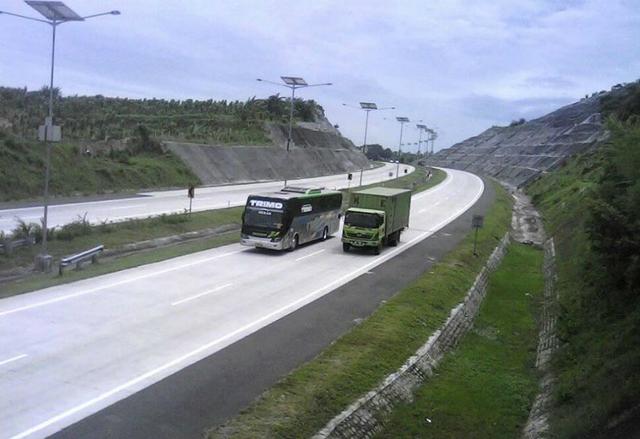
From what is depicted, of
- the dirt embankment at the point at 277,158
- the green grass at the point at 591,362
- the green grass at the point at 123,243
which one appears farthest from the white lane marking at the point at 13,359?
the dirt embankment at the point at 277,158

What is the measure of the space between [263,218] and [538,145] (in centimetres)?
11105

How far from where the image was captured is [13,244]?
25609 millimetres

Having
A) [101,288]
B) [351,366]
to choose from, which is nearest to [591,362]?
[351,366]

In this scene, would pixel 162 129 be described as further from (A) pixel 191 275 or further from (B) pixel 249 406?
(B) pixel 249 406

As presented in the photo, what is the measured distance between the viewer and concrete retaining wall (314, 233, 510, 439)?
12172 millimetres

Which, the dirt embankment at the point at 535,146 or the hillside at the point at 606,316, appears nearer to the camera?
Result: the hillside at the point at 606,316

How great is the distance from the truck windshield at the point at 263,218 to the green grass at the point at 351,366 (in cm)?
768

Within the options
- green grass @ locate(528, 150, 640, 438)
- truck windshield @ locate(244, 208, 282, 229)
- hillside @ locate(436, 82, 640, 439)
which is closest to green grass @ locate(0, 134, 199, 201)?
truck windshield @ locate(244, 208, 282, 229)

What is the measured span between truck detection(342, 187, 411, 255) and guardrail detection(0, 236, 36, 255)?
14172mm

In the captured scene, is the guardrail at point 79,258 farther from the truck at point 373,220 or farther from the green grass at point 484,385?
the green grass at point 484,385

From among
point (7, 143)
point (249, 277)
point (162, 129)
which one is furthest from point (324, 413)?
point (162, 129)

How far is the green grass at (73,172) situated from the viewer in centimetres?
4219

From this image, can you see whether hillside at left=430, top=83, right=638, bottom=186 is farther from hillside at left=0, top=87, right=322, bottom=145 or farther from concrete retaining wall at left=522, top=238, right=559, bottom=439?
concrete retaining wall at left=522, top=238, right=559, bottom=439

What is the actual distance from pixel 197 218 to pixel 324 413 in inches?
1084
